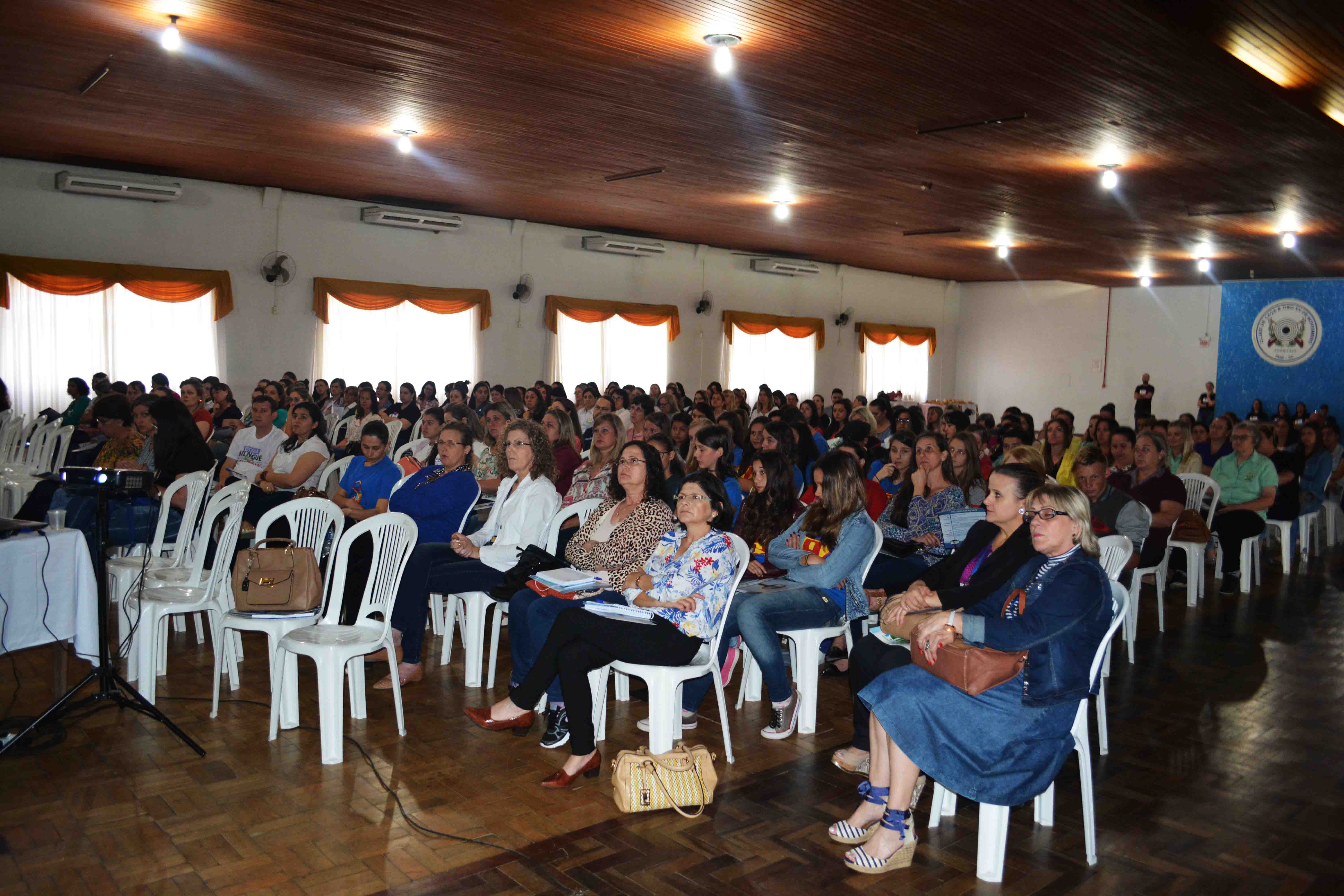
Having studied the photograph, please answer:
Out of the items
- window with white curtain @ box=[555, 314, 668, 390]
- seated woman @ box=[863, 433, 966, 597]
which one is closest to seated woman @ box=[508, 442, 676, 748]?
seated woman @ box=[863, 433, 966, 597]

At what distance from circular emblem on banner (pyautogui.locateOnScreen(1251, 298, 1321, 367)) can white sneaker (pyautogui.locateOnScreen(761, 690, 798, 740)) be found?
15.6 meters

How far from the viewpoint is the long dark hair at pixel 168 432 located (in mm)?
5348

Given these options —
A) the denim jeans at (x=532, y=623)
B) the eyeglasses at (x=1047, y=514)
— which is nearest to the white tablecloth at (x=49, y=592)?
the denim jeans at (x=532, y=623)

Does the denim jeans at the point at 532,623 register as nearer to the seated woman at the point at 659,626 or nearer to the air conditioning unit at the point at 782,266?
the seated woman at the point at 659,626

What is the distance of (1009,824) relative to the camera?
329 centimetres

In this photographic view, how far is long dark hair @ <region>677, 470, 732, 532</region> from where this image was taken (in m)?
3.73

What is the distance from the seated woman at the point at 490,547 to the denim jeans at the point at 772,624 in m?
0.95

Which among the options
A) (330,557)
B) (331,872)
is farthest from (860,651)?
(330,557)

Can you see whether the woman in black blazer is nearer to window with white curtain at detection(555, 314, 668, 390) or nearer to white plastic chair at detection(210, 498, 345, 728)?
white plastic chair at detection(210, 498, 345, 728)

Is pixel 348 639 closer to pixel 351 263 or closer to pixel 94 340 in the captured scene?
pixel 94 340

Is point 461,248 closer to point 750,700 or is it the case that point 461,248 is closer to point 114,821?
point 750,700

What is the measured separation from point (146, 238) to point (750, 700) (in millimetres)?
8978

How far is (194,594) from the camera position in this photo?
4.21 m

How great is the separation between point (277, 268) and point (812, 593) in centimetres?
911
